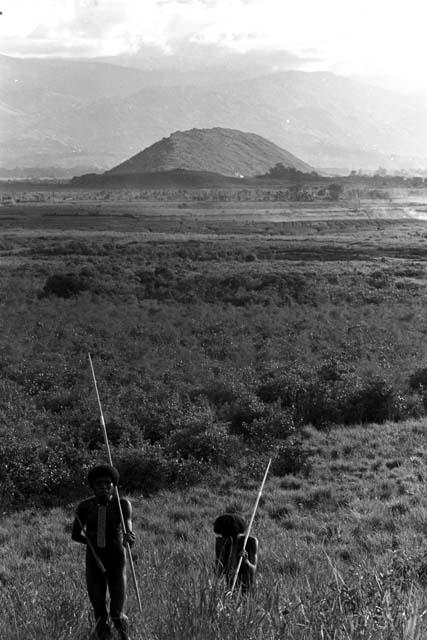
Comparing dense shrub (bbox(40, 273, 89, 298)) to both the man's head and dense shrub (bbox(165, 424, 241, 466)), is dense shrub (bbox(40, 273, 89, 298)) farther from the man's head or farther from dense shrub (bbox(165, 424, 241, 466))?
the man's head

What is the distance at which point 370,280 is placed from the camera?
139 feet

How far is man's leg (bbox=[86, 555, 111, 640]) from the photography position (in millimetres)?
6160

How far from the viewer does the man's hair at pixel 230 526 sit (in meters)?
7.25

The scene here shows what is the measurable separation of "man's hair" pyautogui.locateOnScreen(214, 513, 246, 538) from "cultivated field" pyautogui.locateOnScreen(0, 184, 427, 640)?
0.48 metres

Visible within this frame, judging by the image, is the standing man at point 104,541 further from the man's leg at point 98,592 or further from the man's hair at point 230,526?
the man's hair at point 230,526

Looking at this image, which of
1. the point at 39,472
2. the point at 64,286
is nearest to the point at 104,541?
the point at 39,472

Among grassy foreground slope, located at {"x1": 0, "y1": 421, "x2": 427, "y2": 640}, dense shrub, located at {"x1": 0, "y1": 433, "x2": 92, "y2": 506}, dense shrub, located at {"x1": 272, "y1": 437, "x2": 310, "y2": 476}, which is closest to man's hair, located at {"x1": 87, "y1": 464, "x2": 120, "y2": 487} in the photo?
grassy foreground slope, located at {"x1": 0, "y1": 421, "x2": 427, "y2": 640}

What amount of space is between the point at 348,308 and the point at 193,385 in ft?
49.1

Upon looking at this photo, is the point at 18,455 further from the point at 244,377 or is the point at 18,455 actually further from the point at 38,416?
the point at 244,377

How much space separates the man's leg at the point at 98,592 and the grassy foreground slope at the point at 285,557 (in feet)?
0.45

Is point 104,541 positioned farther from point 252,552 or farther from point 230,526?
point 252,552

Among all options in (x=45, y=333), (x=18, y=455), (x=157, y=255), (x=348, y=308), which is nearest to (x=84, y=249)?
(x=157, y=255)

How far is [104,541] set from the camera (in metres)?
6.56

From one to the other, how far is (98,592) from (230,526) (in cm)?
144
